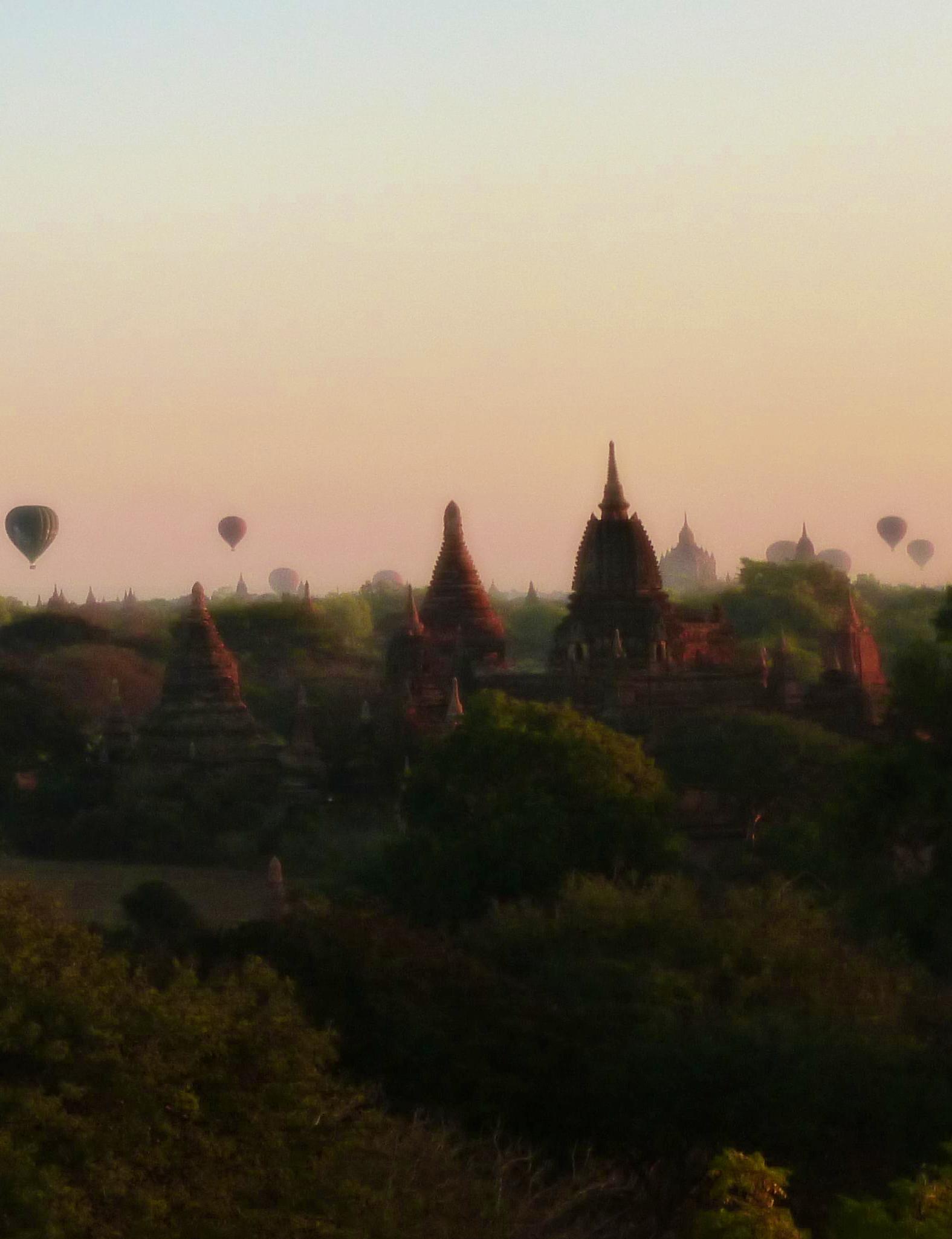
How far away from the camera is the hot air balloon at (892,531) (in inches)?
5733

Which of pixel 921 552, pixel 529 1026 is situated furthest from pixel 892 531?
pixel 529 1026

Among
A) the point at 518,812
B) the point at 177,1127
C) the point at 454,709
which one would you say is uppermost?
the point at 454,709

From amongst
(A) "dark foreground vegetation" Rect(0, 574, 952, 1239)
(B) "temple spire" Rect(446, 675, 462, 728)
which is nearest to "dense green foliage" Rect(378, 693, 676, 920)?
(A) "dark foreground vegetation" Rect(0, 574, 952, 1239)

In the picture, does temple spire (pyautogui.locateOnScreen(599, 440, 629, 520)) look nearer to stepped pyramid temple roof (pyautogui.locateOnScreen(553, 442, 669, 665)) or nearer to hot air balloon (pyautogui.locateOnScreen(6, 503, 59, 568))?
stepped pyramid temple roof (pyautogui.locateOnScreen(553, 442, 669, 665))

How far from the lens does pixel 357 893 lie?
36156mm

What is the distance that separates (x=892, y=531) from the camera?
Result: 14575 centimetres

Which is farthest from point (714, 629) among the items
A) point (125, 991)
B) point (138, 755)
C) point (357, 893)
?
point (125, 991)

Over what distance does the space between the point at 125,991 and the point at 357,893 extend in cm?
1819

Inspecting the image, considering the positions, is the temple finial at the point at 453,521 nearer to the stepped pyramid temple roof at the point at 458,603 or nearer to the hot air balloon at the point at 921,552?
the stepped pyramid temple roof at the point at 458,603

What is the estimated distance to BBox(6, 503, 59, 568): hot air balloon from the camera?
10831 cm

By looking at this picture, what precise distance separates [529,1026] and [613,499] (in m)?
39.0

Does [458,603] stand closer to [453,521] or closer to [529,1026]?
[453,521]

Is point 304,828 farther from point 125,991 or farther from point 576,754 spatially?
point 125,991

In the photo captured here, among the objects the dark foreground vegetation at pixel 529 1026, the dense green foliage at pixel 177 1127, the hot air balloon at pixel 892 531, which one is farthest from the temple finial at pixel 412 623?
the hot air balloon at pixel 892 531
